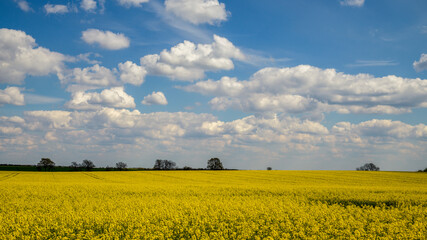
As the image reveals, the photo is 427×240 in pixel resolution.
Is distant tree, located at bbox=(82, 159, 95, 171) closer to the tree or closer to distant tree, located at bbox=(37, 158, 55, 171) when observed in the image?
distant tree, located at bbox=(37, 158, 55, 171)

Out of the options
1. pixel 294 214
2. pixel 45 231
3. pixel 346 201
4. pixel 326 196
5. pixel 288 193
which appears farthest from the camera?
pixel 288 193

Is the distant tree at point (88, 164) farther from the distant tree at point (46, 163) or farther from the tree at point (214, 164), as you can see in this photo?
the tree at point (214, 164)

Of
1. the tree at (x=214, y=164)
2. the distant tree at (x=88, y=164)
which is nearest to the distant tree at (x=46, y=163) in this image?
the distant tree at (x=88, y=164)

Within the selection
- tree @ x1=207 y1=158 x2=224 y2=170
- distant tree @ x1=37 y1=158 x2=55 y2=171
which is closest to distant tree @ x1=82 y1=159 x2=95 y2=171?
distant tree @ x1=37 y1=158 x2=55 y2=171

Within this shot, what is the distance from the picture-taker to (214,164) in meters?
105

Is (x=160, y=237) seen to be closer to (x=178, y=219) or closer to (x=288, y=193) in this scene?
(x=178, y=219)

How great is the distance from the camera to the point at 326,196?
23.5 m

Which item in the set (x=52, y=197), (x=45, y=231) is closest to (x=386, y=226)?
(x=45, y=231)

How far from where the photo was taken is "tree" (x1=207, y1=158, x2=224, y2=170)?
10414 centimetres

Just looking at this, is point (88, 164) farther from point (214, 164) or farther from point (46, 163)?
point (214, 164)

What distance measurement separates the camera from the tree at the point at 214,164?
104m

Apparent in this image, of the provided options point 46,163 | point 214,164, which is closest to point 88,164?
point 46,163

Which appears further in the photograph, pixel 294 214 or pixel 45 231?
pixel 294 214

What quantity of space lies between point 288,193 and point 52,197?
676 inches
